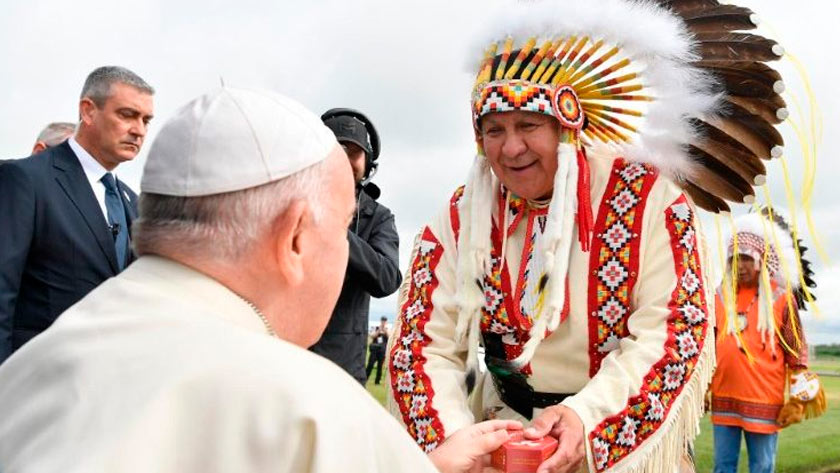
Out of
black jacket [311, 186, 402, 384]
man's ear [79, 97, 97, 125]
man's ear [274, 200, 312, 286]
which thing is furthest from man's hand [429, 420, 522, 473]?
man's ear [79, 97, 97, 125]

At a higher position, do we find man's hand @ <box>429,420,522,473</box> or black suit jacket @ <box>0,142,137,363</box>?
black suit jacket @ <box>0,142,137,363</box>

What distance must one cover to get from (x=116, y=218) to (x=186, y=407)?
10.2 ft

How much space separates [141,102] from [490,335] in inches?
92.0

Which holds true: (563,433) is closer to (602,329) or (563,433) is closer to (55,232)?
(602,329)

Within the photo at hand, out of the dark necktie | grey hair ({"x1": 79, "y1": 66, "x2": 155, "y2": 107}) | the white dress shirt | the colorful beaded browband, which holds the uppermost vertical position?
grey hair ({"x1": 79, "y1": 66, "x2": 155, "y2": 107})

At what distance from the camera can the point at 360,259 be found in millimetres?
3982

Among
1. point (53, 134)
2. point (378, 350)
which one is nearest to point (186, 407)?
point (53, 134)

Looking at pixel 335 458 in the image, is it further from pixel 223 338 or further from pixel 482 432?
pixel 482 432

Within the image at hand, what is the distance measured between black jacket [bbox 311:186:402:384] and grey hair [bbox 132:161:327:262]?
244cm

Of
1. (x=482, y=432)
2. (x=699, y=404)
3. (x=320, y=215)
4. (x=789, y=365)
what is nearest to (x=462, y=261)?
(x=482, y=432)

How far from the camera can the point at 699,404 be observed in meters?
2.94

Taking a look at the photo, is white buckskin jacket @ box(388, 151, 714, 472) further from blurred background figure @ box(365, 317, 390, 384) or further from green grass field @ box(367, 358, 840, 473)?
blurred background figure @ box(365, 317, 390, 384)

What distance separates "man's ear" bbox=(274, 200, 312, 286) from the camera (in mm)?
1480

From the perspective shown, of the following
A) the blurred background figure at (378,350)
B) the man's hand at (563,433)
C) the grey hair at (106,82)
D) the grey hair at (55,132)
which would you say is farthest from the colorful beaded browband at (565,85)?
the blurred background figure at (378,350)
